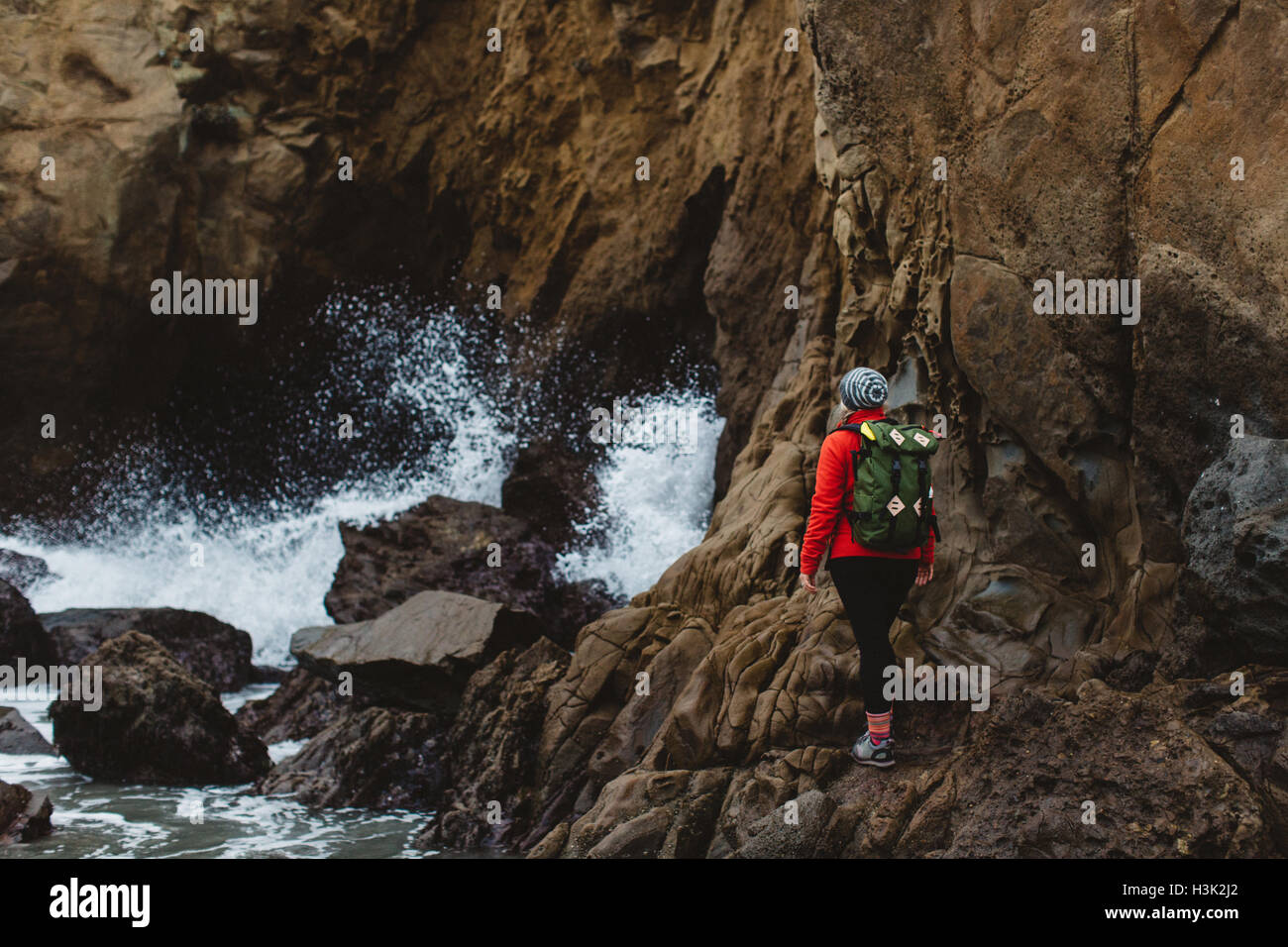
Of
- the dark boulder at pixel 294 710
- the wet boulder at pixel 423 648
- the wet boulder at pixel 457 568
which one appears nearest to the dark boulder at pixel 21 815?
the wet boulder at pixel 423 648

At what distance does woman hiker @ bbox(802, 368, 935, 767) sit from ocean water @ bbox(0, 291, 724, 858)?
21.2ft

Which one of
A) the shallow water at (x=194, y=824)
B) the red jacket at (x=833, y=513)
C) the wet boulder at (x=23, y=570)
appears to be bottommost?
the shallow water at (x=194, y=824)

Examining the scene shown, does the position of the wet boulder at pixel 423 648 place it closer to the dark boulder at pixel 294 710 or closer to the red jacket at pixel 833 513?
the dark boulder at pixel 294 710

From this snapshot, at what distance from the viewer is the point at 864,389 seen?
16.8 feet

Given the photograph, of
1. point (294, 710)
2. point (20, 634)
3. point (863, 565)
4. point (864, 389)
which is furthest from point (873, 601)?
point (20, 634)

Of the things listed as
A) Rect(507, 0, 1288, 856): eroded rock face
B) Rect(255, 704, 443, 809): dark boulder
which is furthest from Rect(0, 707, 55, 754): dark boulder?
Rect(507, 0, 1288, 856): eroded rock face

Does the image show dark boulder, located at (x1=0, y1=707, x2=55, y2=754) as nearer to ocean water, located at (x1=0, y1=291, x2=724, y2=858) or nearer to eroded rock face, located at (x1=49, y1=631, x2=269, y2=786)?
eroded rock face, located at (x1=49, y1=631, x2=269, y2=786)

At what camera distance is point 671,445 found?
12.7m

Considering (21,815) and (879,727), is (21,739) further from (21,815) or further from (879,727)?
(879,727)

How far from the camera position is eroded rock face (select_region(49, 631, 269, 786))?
7395 millimetres

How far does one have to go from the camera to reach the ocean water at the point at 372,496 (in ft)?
40.4

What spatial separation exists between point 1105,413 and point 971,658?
1334mm

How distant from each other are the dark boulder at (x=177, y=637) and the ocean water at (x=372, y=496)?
445 mm

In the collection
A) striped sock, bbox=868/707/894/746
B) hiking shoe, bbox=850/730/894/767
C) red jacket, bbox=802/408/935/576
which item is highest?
red jacket, bbox=802/408/935/576
